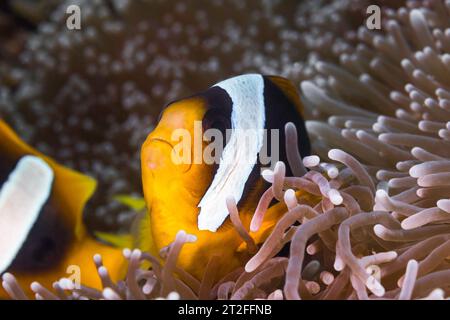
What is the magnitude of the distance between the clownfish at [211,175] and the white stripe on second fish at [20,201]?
1.44 ft

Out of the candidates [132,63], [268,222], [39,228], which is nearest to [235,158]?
[268,222]

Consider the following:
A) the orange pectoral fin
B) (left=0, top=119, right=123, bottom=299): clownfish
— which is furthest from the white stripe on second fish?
the orange pectoral fin

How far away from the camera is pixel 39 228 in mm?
1273

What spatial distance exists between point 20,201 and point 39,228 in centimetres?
8

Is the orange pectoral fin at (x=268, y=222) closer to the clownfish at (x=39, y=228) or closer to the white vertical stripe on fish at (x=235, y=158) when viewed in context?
the white vertical stripe on fish at (x=235, y=158)

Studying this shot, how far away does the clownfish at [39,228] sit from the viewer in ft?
4.10

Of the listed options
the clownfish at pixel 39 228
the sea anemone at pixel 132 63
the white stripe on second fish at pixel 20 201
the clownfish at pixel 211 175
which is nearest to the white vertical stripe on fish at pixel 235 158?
the clownfish at pixel 211 175

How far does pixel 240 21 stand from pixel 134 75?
0.47m

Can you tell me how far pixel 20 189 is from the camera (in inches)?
50.6

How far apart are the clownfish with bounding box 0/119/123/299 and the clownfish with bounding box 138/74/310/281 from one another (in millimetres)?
368

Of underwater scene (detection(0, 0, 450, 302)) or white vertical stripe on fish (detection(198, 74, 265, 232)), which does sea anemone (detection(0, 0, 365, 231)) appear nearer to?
underwater scene (detection(0, 0, 450, 302))

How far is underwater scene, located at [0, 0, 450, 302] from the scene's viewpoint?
90 centimetres
